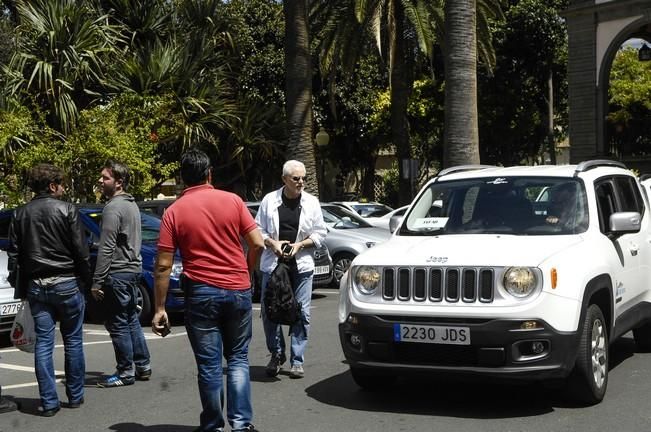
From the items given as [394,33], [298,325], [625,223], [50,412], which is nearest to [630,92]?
[394,33]

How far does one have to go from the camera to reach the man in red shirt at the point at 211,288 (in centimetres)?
573

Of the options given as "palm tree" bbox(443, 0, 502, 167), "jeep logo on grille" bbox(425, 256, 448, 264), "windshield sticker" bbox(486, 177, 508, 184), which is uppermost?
"palm tree" bbox(443, 0, 502, 167)

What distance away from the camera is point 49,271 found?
23.0 feet

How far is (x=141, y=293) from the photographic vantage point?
1188 cm

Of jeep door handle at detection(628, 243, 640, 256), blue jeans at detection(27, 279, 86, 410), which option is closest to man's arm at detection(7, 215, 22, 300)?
blue jeans at detection(27, 279, 86, 410)

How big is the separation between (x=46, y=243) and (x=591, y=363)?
4.08 m

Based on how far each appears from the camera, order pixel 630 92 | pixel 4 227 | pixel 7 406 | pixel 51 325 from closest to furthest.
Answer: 1. pixel 51 325
2. pixel 7 406
3. pixel 4 227
4. pixel 630 92

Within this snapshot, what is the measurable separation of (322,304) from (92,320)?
3.27 m

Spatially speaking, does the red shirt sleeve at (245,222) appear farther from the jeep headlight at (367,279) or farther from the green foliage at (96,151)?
the green foliage at (96,151)

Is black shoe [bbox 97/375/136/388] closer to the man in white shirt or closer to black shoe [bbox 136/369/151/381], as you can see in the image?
black shoe [bbox 136/369/151/381]

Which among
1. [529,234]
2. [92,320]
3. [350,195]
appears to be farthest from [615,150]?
[529,234]

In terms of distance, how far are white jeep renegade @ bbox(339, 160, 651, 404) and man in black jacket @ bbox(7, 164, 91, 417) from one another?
2.05 metres

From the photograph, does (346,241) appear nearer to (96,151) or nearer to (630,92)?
(96,151)

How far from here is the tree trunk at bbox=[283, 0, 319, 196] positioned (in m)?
19.4
